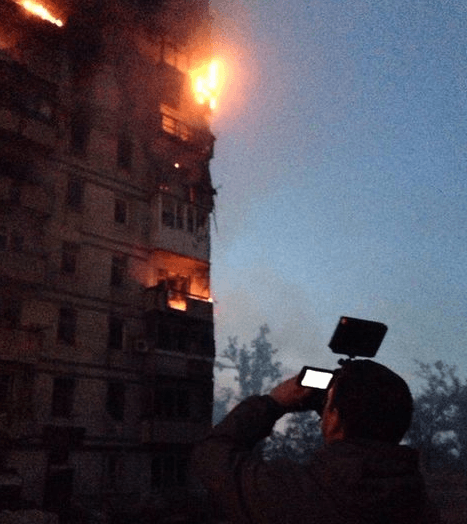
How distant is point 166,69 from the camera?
3425cm

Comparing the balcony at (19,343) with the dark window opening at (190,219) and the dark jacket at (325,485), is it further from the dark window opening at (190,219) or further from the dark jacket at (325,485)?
the dark jacket at (325,485)

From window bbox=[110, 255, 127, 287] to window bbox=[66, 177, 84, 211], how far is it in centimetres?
314

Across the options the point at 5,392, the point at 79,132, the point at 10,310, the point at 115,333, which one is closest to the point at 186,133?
the point at 79,132

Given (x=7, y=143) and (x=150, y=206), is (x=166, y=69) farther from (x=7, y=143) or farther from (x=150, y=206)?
(x=7, y=143)

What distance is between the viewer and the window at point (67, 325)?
25.3 meters

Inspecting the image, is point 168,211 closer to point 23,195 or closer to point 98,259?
point 98,259

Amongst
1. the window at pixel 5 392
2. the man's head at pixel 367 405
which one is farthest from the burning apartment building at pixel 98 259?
the man's head at pixel 367 405

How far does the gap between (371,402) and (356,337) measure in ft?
1.85

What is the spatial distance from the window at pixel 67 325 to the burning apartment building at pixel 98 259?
5 cm

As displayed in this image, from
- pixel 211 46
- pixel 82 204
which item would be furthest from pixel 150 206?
pixel 211 46

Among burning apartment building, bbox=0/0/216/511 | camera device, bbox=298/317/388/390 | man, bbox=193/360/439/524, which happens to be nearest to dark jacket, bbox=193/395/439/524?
man, bbox=193/360/439/524

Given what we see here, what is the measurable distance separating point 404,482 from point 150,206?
2946cm

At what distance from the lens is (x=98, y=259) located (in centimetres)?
2739

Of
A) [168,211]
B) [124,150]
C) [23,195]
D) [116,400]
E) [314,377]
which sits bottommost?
[314,377]
